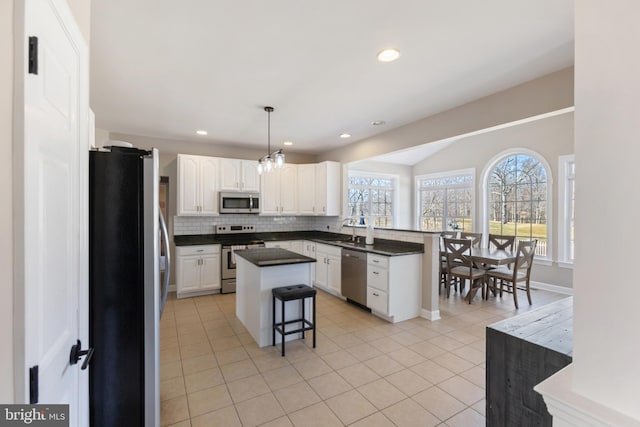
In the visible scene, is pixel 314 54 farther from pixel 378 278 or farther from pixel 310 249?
pixel 310 249

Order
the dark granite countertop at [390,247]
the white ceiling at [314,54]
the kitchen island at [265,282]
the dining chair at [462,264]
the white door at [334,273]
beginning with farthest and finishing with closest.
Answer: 1. the white door at [334,273]
2. the dining chair at [462,264]
3. the dark granite countertop at [390,247]
4. the kitchen island at [265,282]
5. the white ceiling at [314,54]

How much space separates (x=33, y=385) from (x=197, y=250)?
418 centimetres

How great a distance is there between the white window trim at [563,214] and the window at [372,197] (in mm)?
Answer: 3645

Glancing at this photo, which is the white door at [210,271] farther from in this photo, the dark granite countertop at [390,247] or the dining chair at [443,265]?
the dining chair at [443,265]

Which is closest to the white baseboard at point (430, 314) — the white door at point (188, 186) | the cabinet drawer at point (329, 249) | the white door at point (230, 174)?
the cabinet drawer at point (329, 249)

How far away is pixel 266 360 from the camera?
110 inches

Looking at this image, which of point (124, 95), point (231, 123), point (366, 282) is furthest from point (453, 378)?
point (124, 95)

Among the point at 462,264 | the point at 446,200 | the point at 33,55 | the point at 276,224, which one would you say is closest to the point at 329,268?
the point at 276,224

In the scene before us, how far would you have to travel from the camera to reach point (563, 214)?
4.99 meters

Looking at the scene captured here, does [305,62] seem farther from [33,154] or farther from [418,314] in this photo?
[418,314]

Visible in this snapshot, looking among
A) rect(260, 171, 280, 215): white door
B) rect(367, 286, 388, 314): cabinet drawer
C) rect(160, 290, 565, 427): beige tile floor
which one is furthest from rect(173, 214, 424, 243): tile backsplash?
rect(160, 290, 565, 427): beige tile floor

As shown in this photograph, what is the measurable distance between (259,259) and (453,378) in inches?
88.2

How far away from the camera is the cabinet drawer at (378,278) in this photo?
12.2 feet

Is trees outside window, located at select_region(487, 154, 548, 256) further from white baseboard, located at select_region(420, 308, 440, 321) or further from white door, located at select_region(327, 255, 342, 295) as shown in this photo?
white door, located at select_region(327, 255, 342, 295)
